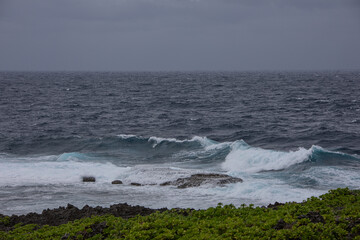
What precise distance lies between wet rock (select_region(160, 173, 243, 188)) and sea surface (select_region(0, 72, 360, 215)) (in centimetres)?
58

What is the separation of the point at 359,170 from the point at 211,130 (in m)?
18.1

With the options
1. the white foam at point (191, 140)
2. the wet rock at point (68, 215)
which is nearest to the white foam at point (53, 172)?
the white foam at point (191, 140)

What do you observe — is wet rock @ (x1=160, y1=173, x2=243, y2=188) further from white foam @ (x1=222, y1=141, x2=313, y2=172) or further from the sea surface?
white foam @ (x1=222, y1=141, x2=313, y2=172)

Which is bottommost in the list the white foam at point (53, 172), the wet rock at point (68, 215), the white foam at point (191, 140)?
the white foam at point (53, 172)

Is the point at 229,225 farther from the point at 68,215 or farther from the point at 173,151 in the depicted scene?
the point at 173,151

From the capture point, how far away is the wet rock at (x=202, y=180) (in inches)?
838

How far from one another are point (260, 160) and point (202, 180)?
22.9 ft

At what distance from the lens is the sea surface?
1998 cm

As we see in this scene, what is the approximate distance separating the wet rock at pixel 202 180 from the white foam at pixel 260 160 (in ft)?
10.7

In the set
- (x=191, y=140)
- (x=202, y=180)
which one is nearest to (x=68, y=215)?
(x=202, y=180)

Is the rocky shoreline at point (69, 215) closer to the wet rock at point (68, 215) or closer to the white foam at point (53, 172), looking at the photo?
the wet rock at point (68, 215)

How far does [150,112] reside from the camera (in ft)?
178

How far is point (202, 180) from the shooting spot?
2173cm

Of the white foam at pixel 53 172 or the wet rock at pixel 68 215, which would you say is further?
the white foam at pixel 53 172
